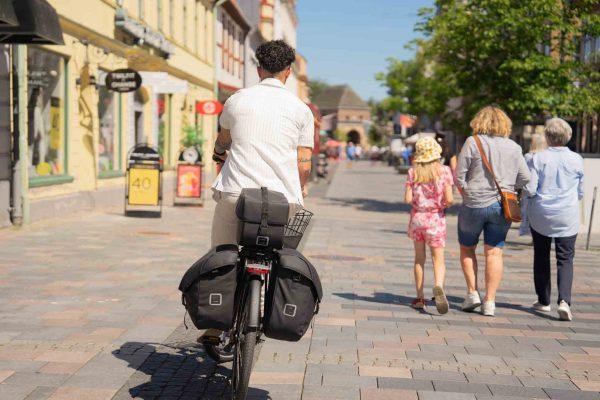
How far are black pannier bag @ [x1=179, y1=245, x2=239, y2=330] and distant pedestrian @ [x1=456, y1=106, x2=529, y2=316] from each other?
3479 mm

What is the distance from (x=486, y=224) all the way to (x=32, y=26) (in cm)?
667

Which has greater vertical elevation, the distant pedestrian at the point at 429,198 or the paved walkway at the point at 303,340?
the distant pedestrian at the point at 429,198

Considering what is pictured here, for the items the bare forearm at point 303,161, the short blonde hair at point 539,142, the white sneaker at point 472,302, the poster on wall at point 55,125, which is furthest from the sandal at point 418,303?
the poster on wall at point 55,125

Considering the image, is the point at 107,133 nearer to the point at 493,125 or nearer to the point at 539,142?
the point at 539,142

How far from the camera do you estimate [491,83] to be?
2008cm

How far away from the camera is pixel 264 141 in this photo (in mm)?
4406

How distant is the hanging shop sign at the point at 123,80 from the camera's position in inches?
669

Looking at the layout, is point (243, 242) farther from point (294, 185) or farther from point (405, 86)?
point (405, 86)

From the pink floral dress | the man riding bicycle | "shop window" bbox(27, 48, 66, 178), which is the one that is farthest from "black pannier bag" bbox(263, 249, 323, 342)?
"shop window" bbox(27, 48, 66, 178)

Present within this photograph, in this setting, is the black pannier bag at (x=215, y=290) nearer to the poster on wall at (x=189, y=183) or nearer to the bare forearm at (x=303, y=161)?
the bare forearm at (x=303, y=161)

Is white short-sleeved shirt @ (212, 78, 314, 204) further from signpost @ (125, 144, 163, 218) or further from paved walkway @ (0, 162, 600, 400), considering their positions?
signpost @ (125, 144, 163, 218)

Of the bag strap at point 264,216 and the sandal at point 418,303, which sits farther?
the sandal at point 418,303

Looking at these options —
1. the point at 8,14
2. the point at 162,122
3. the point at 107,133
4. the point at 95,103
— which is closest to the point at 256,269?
the point at 8,14

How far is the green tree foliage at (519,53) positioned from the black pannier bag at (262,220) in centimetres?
1591
